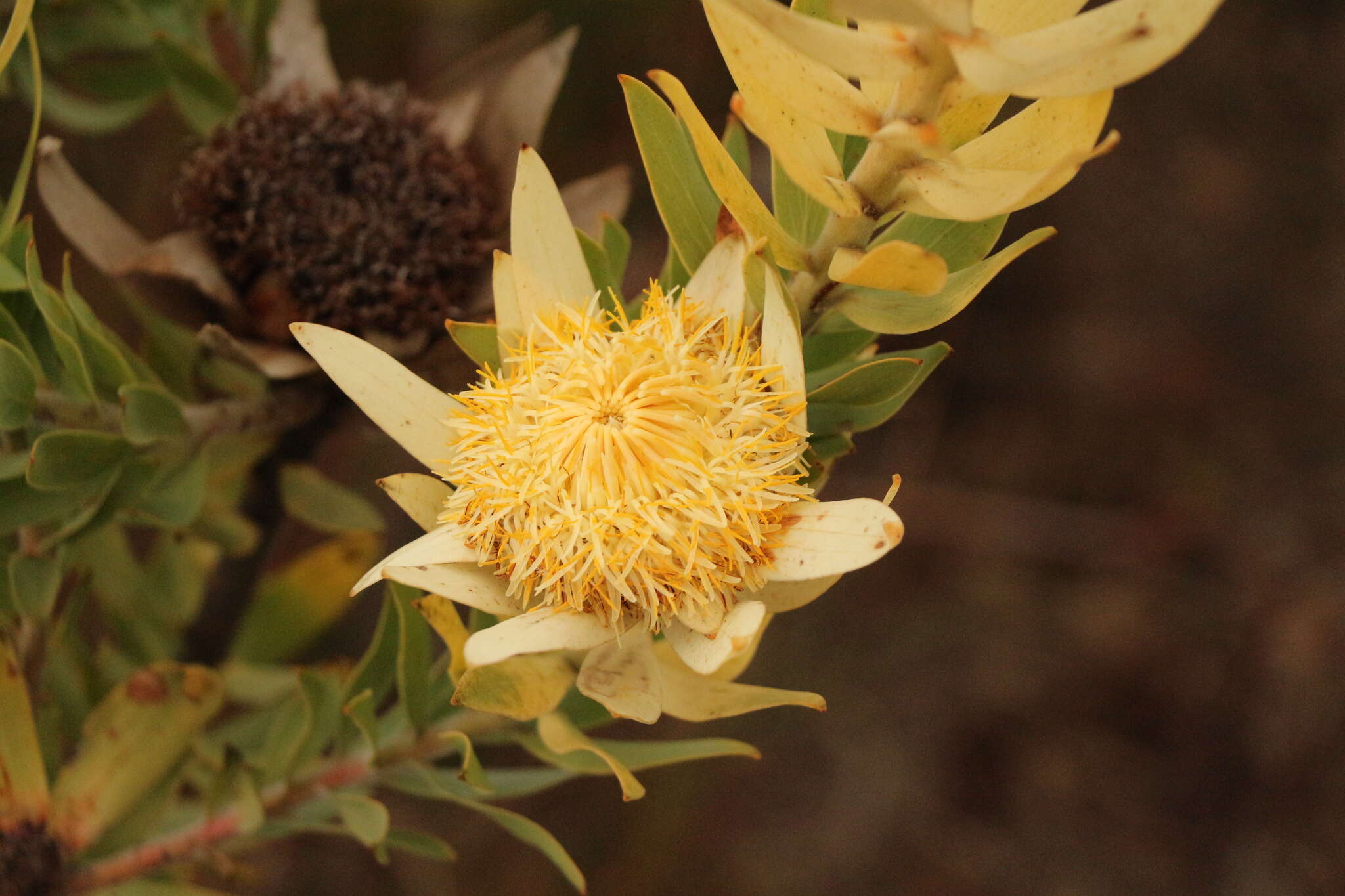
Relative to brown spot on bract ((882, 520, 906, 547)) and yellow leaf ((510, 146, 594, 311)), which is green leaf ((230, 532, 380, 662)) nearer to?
yellow leaf ((510, 146, 594, 311))

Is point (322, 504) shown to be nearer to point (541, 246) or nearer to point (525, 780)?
point (525, 780)

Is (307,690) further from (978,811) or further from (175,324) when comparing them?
(978,811)

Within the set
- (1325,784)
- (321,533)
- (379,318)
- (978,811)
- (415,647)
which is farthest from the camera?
(978,811)

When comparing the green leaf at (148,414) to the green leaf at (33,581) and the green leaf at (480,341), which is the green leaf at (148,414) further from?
the green leaf at (480,341)

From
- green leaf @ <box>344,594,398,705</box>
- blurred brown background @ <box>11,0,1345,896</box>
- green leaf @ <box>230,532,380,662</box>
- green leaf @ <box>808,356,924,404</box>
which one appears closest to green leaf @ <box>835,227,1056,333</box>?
green leaf @ <box>808,356,924,404</box>

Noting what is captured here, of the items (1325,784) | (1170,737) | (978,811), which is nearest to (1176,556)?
(1170,737)

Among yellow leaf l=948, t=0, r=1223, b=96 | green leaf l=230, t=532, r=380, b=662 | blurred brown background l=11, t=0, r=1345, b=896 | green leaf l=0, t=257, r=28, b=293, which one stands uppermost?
yellow leaf l=948, t=0, r=1223, b=96

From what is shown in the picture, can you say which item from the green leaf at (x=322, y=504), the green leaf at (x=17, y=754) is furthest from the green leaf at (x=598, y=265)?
the green leaf at (x=17, y=754)
